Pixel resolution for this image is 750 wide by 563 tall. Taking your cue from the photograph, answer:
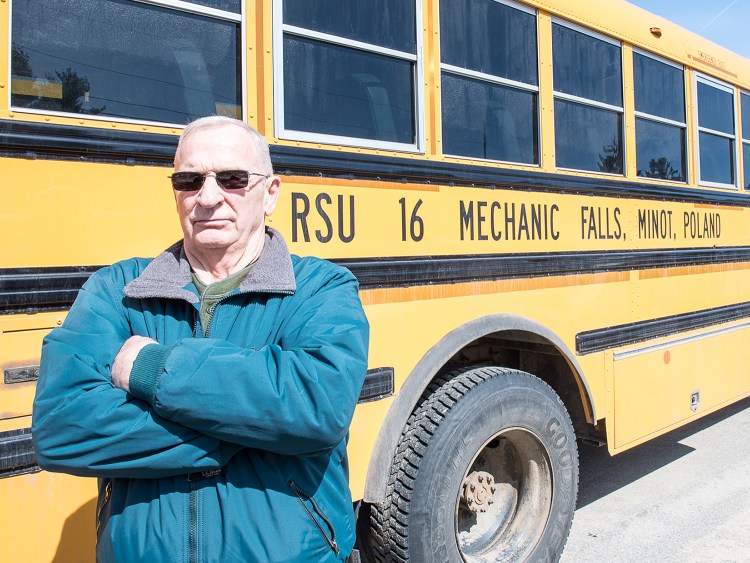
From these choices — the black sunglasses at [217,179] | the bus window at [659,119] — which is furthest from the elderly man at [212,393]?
the bus window at [659,119]

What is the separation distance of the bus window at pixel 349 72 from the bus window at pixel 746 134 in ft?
9.63

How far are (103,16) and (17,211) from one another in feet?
1.87

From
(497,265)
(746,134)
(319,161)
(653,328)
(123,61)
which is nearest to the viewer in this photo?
(123,61)

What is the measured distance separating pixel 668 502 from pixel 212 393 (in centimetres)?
316

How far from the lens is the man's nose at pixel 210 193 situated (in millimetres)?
→ 1367

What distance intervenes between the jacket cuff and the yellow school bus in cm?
55

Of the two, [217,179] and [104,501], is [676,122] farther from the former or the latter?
[104,501]

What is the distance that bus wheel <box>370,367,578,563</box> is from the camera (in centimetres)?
230

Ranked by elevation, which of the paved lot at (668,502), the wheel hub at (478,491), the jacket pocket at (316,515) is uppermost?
the jacket pocket at (316,515)

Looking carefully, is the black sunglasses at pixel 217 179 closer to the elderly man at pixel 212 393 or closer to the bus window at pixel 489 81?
the elderly man at pixel 212 393

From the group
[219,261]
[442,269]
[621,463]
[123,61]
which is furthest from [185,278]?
[621,463]

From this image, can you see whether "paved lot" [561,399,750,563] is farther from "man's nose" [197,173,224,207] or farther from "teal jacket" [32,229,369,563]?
"man's nose" [197,173,224,207]

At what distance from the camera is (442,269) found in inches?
95.3

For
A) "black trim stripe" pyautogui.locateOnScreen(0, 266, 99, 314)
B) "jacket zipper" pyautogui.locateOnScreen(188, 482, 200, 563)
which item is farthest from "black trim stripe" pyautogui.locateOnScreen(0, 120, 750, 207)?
"jacket zipper" pyautogui.locateOnScreen(188, 482, 200, 563)
